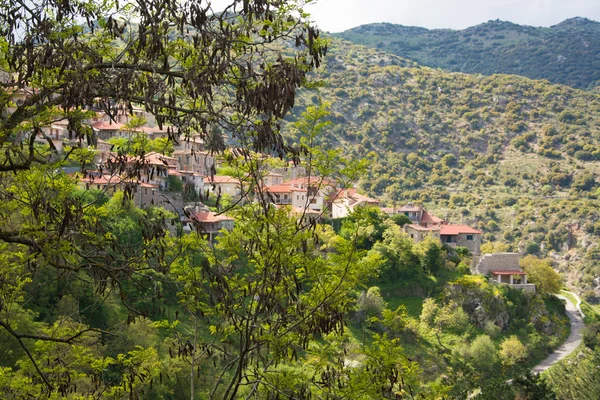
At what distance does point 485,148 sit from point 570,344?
71.1 meters

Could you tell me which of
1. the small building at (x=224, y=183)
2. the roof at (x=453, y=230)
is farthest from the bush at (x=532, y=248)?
the small building at (x=224, y=183)

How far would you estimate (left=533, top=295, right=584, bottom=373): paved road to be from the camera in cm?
4081

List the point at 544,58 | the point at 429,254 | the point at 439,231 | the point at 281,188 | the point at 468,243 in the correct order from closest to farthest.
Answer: the point at 429,254 < the point at 439,231 < the point at 281,188 < the point at 468,243 < the point at 544,58

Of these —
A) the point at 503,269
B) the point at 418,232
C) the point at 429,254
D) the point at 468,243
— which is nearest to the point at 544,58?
the point at 468,243

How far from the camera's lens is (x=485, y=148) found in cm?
11281

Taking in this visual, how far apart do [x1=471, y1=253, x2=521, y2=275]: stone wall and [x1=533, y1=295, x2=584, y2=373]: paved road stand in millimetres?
5725

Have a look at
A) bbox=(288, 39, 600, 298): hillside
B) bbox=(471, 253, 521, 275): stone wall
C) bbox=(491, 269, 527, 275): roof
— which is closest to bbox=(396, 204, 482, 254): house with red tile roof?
bbox=(471, 253, 521, 275): stone wall

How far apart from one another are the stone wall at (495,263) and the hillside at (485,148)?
2733 centimetres

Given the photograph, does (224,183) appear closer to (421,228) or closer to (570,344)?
(421,228)

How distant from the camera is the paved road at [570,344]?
134ft

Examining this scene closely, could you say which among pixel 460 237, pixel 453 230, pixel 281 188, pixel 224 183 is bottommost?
pixel 460 237

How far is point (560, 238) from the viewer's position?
85188 mm

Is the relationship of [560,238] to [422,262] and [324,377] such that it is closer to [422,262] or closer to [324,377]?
[422,262]

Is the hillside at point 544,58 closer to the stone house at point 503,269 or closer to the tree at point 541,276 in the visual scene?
the tree at point 541,276
